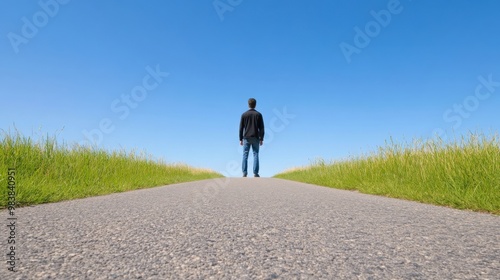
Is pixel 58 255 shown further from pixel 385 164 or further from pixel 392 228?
pixel 385 164

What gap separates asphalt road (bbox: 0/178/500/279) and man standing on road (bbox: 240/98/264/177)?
1063 cm

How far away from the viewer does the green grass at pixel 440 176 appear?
407cm

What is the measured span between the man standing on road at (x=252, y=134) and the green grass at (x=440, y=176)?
20.3 feet

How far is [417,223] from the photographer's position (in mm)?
2805

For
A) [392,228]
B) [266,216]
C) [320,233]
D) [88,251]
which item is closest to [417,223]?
[392,228]

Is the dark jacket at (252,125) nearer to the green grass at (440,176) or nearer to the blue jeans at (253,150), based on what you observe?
the blue jeans at (253,150)

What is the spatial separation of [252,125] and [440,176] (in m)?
9.44

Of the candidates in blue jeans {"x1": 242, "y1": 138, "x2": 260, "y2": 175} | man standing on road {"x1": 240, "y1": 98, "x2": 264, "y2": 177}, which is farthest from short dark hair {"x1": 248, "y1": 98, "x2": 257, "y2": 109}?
Result: blue jeans {"x1": 242, "y1": 138, "x2": 260, "y2": 175}

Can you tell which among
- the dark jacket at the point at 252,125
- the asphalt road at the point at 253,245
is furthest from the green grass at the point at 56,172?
the dark jacket at the point at 252,125

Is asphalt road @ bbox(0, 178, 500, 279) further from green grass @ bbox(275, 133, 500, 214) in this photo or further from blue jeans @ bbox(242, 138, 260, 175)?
blue jeans @ bbox(242, 138, 260, 175)

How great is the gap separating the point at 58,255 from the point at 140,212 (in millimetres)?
1428

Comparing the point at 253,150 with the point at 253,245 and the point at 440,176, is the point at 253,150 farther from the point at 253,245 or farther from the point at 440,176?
the point at 253,245

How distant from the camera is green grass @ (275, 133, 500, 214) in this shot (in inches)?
160

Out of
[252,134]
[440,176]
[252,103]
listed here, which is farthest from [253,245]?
[252,103]
